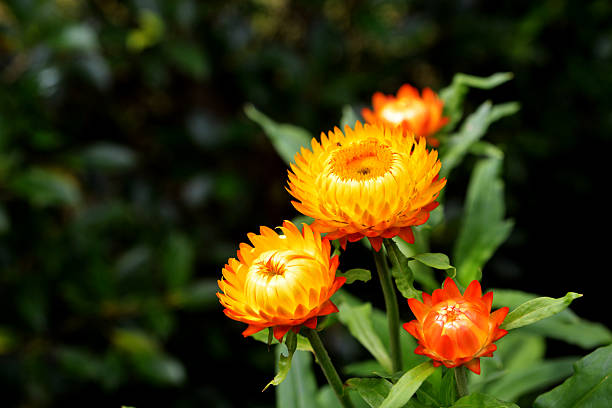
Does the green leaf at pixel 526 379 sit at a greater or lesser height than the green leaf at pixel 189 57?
lesser

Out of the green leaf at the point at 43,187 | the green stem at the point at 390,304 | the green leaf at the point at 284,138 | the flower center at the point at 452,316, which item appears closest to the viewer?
the flower center at the point at 452,316

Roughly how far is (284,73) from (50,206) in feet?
2.50

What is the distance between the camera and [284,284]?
0.58 m

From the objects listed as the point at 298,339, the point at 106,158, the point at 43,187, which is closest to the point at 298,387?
the point at 298,339

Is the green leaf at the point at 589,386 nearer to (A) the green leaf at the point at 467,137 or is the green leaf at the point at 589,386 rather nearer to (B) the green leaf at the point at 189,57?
(A) the green leaf at the point at 467,137

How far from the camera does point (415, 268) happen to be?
36.8 inches

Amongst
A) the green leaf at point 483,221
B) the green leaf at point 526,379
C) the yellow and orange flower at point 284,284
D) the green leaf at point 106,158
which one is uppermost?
the green leaf at point 106,158

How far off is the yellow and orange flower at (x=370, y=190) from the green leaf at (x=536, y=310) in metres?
0.12

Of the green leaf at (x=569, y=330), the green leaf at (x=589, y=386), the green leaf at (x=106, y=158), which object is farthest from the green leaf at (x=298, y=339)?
the green leaf at (x=106, y=158)

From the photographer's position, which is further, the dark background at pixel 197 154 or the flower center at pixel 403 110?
the dark background at pixel 197 154

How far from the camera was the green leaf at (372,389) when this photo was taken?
622 mm

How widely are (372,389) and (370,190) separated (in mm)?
196

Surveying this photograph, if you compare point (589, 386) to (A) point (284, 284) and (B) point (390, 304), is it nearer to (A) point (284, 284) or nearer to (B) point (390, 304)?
(B) point (390, 304)

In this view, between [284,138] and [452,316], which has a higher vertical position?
[284,138]
